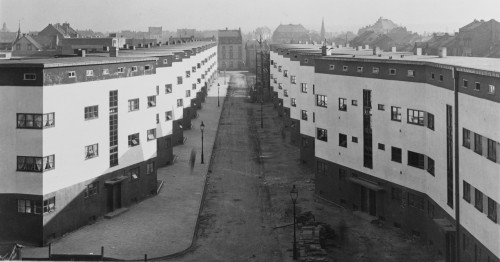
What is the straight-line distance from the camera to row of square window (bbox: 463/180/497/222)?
25359 mm

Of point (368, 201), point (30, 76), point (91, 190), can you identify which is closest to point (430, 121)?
point (368, 201)

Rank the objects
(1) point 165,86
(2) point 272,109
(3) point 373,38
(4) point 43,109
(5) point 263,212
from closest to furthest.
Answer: (4) point 43,109, (5) point 263,212, (1) point 165,86, (2) point 272,109, (3) point 373,38

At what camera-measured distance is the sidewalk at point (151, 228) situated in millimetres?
33344

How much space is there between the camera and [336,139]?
144ft

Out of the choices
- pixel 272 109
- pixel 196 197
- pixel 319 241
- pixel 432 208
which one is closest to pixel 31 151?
pixel 196 197

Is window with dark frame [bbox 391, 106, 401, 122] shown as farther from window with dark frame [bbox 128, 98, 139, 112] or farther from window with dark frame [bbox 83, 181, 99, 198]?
window with dark frame [bbox 83, 181, 99, 198]

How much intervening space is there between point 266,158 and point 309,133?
8.31 m

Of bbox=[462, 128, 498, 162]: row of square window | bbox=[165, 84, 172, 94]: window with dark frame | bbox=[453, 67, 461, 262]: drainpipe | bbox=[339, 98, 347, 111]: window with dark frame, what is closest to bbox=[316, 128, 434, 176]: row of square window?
bbox=[453, 67, 461, 262]: drainpipe

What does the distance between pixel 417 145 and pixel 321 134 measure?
10.8 meters

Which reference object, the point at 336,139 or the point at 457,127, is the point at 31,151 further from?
the point at 457,127

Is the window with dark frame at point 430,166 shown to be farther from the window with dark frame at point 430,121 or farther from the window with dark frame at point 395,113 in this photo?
the window with dark frame at point 395,113

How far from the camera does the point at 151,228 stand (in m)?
37.8

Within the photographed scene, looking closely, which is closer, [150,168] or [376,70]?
[376,70]

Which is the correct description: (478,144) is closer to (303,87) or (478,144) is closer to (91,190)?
(91,190)
